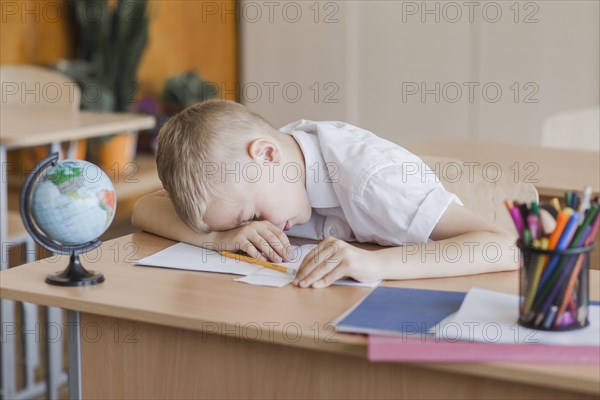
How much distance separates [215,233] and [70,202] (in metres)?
0.33

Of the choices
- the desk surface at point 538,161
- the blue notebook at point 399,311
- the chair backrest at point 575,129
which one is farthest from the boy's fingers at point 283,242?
the chair backrest at point 575,129

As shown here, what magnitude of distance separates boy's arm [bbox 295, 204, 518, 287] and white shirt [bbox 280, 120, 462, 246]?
48 mm

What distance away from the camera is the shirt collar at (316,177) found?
1.57 metres

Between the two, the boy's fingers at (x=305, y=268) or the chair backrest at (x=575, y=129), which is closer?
the boy's fingers at (x=305, y=268)

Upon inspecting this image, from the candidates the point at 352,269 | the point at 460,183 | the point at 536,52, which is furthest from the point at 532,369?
the point at 536,52

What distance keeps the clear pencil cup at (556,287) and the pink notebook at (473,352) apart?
57mm

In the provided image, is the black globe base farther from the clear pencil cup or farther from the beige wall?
the beige wall

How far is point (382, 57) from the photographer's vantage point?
4.70 metres

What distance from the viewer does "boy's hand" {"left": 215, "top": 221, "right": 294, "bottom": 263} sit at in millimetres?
1495

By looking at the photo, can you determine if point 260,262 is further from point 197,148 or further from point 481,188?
point 481,188

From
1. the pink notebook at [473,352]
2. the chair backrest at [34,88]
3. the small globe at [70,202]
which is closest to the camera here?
the pink notebook at [473,352]

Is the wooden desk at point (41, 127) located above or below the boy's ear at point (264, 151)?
below

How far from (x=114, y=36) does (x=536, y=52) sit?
1.98 metres
